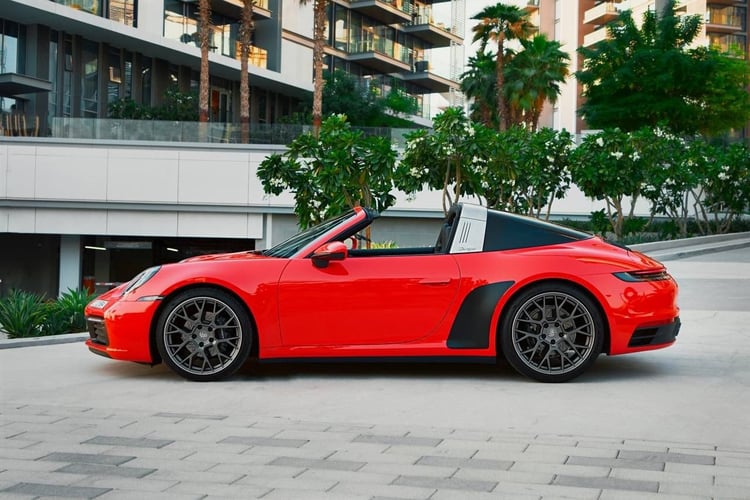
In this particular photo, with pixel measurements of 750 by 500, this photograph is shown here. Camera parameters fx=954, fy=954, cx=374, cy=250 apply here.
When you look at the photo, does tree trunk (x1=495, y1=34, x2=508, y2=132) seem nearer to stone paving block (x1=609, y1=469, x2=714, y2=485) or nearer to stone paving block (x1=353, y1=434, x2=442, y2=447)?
stone paving block (x1=353, y1=434, x2=442, y2=447)

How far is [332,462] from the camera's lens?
177 inches

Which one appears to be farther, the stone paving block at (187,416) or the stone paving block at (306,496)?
the stone paving block at (187,416)

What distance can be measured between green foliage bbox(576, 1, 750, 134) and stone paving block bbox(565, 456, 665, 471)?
138 feet

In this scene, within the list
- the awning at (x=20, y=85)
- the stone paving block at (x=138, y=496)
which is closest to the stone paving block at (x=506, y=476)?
the stone paving block at (x=138, y=496)

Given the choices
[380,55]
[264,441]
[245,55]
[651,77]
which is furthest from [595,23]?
[264,441]

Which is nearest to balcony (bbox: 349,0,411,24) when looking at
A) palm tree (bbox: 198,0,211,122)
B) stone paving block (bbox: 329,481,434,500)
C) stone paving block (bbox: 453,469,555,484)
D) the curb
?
palm tree (bbox: 198,0,211,122)

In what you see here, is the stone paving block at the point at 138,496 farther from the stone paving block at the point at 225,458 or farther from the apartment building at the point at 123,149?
the apartment building at the point at 123,149

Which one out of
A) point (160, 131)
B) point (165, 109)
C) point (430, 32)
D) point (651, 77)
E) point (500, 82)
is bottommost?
point (160, 131)

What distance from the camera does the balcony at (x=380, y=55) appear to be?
190ft

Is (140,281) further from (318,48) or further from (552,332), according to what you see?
(318,48)

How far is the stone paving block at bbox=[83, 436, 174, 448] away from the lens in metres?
4.86

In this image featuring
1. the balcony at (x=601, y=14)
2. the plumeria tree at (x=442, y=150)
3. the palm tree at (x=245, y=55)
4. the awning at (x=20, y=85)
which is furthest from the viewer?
the balcony at (x=601, y=14)

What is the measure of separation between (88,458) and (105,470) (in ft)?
0.88

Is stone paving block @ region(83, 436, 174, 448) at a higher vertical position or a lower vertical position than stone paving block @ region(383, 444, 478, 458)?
lower
